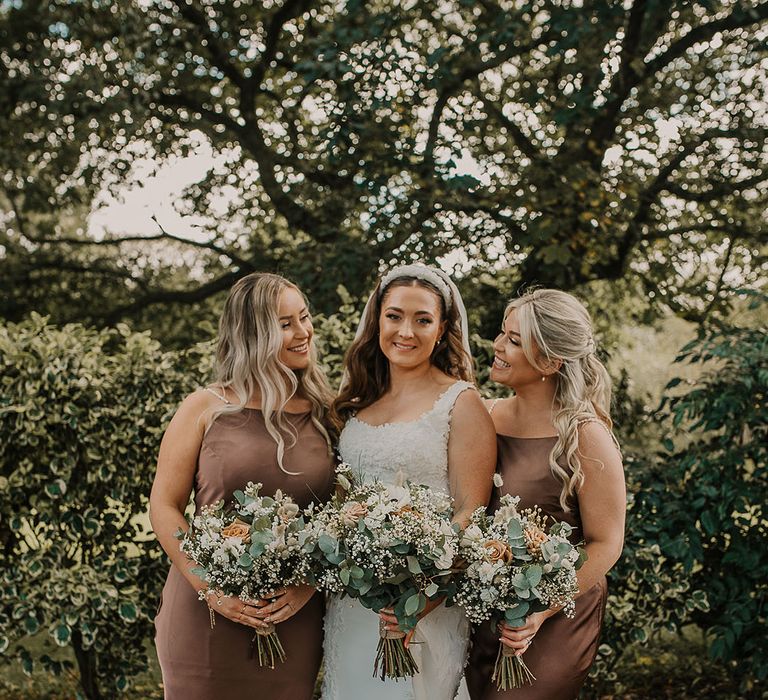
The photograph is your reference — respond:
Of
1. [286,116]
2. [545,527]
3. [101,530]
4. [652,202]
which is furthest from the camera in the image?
[286,116]

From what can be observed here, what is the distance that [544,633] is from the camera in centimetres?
336

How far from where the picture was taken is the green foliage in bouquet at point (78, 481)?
15.8ft

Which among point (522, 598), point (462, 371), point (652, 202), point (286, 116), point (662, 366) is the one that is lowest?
point (662, 366)

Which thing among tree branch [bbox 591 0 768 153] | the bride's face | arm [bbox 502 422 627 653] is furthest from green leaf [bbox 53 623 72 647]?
tree branch [bbox 591 0 768 153]

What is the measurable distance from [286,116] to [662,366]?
1215cm

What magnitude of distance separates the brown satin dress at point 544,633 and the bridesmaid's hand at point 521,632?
21cm

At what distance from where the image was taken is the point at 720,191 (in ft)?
25.4

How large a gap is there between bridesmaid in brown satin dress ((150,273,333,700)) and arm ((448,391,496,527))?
0.55 metres

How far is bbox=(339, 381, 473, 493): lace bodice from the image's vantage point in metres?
3.49

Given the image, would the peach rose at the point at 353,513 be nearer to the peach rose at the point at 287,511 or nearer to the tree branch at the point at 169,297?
the peach rose at the point at 287,511

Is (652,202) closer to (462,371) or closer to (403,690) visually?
(462,371)

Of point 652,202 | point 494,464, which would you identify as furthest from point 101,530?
point 652,202

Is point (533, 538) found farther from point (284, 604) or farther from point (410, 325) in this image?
point (410, 325)

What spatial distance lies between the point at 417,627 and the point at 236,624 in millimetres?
722
